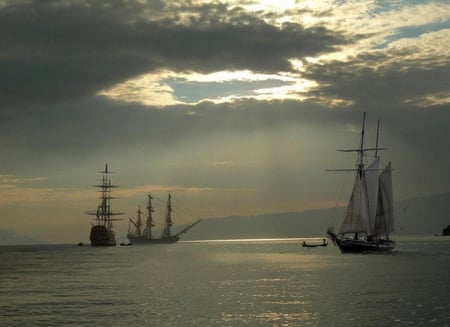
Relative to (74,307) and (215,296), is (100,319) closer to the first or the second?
(74,307)

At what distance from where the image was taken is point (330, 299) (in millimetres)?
60812

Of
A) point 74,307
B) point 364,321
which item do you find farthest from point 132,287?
point 364,321

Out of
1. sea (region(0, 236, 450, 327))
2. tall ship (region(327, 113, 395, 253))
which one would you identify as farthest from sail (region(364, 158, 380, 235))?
sea (region(0, 236, 450, 327))

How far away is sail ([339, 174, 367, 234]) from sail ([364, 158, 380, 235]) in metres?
1.04

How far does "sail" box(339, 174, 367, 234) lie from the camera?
489 feet

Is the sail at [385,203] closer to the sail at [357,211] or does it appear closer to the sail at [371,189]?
the sail at [371,189]

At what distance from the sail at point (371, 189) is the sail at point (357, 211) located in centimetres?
104

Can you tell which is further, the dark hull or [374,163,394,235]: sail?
the dark hull

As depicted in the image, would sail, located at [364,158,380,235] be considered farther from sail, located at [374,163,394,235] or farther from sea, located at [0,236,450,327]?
sea, located at [0,236,450,327]

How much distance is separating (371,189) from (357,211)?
21.2 feet

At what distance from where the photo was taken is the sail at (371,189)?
14900 cm

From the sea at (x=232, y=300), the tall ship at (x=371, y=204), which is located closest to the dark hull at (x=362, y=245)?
the tall ship at (x=371, y=204)

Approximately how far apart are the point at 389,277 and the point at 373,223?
216 ft

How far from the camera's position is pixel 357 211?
5886 inches
